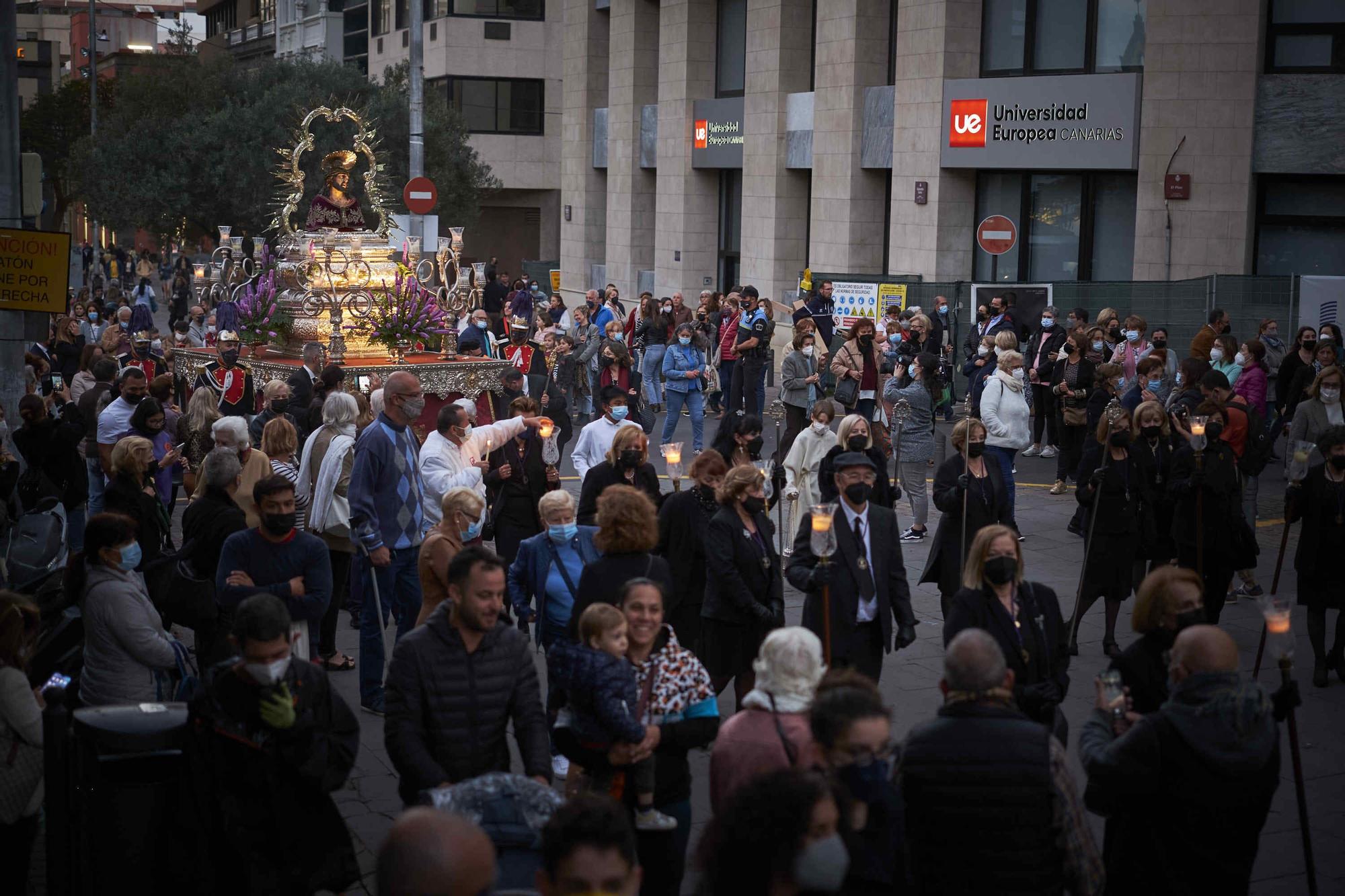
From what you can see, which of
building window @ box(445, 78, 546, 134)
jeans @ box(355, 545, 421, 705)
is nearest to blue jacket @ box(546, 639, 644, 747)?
jeans @ box(355, 545, 421, 705)

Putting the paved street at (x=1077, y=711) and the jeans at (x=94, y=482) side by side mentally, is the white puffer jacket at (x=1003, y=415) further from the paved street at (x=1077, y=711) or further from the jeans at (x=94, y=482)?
the jeans at (x=94, y=482)

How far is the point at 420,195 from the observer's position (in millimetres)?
24906

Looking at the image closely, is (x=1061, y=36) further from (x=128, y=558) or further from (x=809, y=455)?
(x=128, y=558)

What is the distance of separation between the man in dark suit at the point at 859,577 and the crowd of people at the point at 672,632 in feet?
0.06

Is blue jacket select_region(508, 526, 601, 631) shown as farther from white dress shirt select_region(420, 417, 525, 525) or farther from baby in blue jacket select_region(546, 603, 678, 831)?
baby in blue jacket select_region(546, 603, 678, 831)

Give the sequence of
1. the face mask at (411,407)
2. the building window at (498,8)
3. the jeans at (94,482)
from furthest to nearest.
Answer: the building window at (498,8)
the jeans at (94,482)
the face mask at (411,407)

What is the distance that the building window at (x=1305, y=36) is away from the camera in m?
23.8

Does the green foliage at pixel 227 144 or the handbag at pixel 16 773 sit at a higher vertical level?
the green foliage at pixel 227 144

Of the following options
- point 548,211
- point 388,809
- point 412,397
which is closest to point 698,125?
point 548,211

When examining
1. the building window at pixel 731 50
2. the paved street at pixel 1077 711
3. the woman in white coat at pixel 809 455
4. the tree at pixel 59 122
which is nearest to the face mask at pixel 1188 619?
the paved street at pixel 1077 711

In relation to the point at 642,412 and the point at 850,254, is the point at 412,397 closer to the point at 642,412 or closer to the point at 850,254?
the point at 642,412

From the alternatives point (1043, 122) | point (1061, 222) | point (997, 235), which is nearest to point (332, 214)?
point (997, 235)

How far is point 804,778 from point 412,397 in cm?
620

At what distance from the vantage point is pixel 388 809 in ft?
25.8
